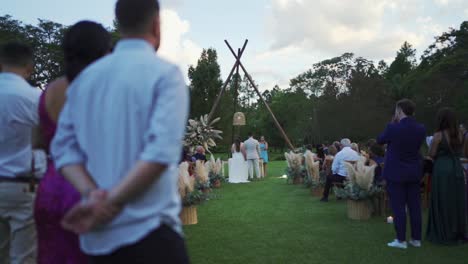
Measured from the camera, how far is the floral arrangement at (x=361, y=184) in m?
8.69

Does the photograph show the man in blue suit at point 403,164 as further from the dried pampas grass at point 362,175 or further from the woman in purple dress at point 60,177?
the woman in purple dress at point 60,177

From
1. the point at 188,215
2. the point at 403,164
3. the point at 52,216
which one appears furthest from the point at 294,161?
the point at 52,216

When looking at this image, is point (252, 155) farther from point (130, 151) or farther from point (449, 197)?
point (130, 151)

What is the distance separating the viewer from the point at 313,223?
8.71 metres

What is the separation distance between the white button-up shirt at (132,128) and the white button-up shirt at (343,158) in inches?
377

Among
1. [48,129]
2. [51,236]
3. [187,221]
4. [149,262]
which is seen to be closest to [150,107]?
[149,262]

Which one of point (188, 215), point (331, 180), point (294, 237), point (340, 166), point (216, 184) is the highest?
point (340, 166)

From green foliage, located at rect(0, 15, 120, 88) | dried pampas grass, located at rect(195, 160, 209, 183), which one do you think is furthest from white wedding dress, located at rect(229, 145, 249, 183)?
green foliage, located at rect(0, 15, 120, 88)

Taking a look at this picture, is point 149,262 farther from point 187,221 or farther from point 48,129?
point 187,221

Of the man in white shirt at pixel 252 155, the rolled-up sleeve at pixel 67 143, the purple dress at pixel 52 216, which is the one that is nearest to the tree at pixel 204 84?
the man in white shirt at pixel 252 155

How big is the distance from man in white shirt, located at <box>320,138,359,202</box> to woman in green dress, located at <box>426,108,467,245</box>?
13.3 ft

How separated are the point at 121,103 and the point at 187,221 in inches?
289

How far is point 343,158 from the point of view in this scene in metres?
11.1

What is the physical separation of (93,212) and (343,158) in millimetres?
9917
